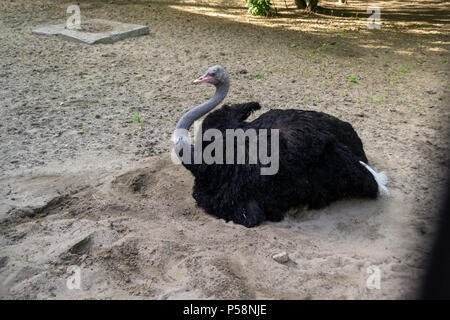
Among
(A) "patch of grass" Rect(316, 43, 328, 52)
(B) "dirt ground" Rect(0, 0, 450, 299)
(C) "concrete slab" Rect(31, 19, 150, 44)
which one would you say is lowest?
(B) "dirt ground" Rect(0, 0, 450, 299)

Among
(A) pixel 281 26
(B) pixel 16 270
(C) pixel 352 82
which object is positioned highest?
(A) pixel 281 26

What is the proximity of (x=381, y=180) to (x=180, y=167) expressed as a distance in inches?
82.8

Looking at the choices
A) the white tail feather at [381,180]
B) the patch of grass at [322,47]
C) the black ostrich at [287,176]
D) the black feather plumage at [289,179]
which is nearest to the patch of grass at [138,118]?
the black ostrich at [287,176]

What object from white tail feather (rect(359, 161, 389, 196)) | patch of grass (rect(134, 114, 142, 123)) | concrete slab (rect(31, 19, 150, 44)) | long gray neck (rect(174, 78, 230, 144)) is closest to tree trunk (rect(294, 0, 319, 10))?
concrete slab (rect(31, 19, 150, 44))

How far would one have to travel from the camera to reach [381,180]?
15.3 ft

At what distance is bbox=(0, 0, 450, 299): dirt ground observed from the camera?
347cm

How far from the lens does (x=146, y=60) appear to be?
26.9ft

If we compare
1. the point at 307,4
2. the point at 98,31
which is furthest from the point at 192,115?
the point at 307,4

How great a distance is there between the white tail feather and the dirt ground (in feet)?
0.25

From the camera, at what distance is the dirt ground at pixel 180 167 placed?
3475 mm

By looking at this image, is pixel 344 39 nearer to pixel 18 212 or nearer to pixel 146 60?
pixel 146 60

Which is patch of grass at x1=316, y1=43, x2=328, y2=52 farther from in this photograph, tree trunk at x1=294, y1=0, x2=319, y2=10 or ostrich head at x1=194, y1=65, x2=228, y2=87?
ostrich head at x1=194, y1=65, x2=228, y2=87

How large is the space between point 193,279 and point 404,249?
168cm

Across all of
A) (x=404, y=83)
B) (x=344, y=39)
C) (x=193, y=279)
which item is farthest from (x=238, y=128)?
(x=344, y=39)
